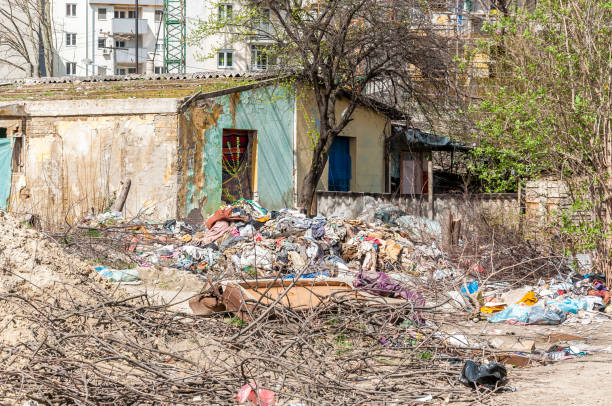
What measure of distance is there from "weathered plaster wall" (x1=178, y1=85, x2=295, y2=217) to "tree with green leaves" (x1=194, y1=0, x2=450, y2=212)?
2.56 ft

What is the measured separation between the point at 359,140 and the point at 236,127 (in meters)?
4.64

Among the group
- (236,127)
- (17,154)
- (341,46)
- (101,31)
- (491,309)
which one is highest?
(101,31)

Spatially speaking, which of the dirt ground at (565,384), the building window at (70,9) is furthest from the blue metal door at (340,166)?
the building window at (70,9)

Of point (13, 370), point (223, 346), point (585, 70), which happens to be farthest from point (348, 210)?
point (13, 370)

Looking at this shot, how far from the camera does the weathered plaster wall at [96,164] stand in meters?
15.3

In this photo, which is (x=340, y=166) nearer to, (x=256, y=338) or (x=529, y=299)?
(x=529, y=299)

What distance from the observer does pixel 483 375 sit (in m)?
5.36

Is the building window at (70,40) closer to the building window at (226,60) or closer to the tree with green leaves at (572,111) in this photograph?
the building window at (226,60)

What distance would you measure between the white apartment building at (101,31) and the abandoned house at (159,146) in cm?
2923

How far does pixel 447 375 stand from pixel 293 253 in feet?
21.0

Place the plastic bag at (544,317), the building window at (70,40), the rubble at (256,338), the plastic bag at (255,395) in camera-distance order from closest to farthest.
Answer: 1. the plastic bag at (255,395)
2. the rubble at (256,338)
3. the plastic bag at (544,317)
4. the building window at (70,40)

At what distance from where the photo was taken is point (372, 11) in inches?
611

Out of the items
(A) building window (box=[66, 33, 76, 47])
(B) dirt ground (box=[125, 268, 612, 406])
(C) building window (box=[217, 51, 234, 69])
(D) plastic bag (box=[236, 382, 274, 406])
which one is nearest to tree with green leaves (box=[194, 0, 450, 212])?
(B) dirt ground (box=[125, 268, 612, 406])

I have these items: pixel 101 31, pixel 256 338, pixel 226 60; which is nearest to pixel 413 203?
pixel 256 338
